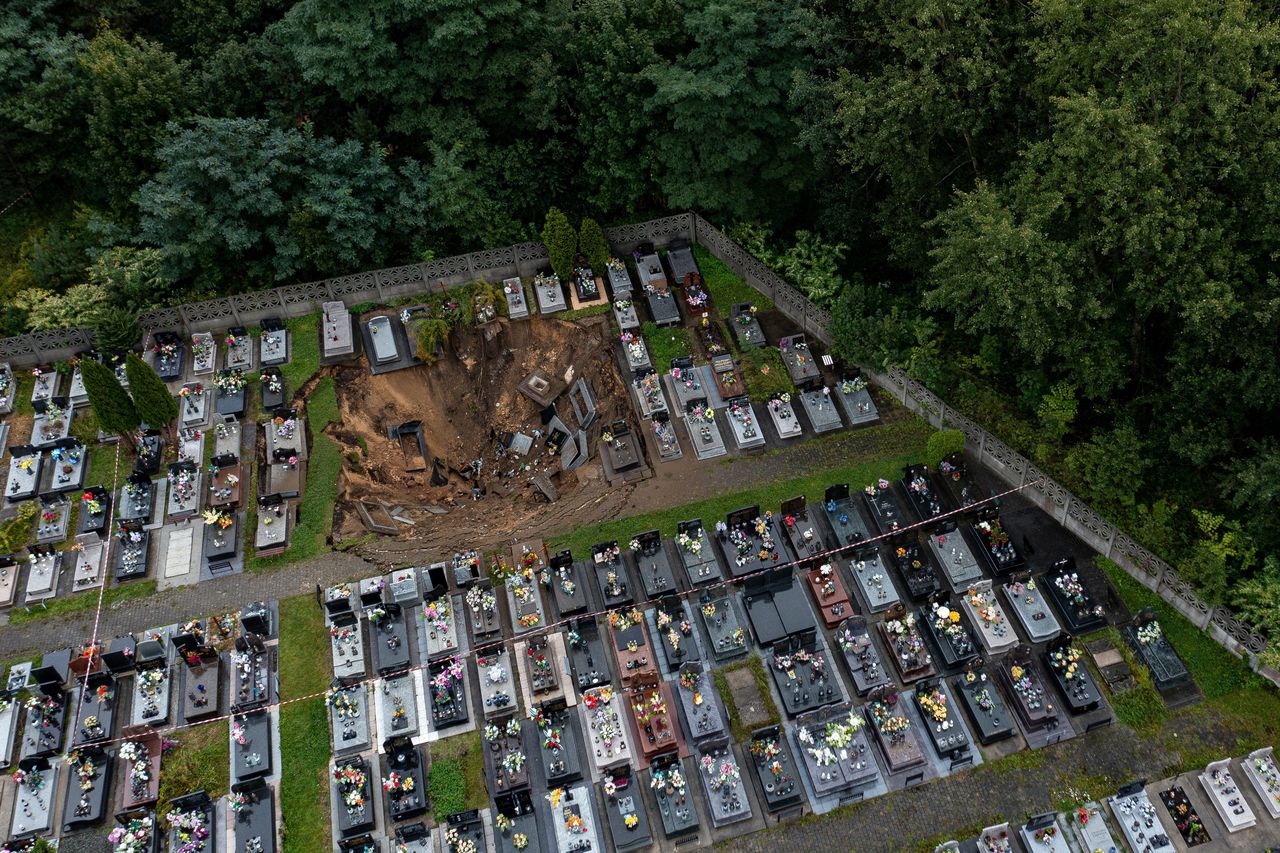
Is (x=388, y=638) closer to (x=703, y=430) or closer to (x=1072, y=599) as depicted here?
(x=703, y=430)

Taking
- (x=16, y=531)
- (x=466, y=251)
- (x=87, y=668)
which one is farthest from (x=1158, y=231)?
(x=16, y=531)

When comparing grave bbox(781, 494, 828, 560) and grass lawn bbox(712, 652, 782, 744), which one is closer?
grass lawn bbox(712, 652, 782, 744)

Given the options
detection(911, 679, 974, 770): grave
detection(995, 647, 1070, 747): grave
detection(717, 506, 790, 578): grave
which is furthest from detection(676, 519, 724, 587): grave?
detection(995, 647, 1070, 747): grave

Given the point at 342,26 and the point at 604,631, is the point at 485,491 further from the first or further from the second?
the point at 342,26

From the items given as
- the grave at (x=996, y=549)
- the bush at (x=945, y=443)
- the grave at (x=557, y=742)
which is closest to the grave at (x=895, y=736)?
the grave at (x=996, y=549)

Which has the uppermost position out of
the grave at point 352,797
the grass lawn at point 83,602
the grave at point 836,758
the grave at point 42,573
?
the grave at point 42,573

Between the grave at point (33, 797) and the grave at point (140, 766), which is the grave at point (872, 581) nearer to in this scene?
the grave at point (140, 766)

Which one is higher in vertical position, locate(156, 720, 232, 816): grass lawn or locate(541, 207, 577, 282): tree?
locate(541, 207, 577, 282): tree

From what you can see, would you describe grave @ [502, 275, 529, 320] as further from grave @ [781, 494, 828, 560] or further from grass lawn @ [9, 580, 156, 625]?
grass lawn @ [9, 580, 156, 625]
